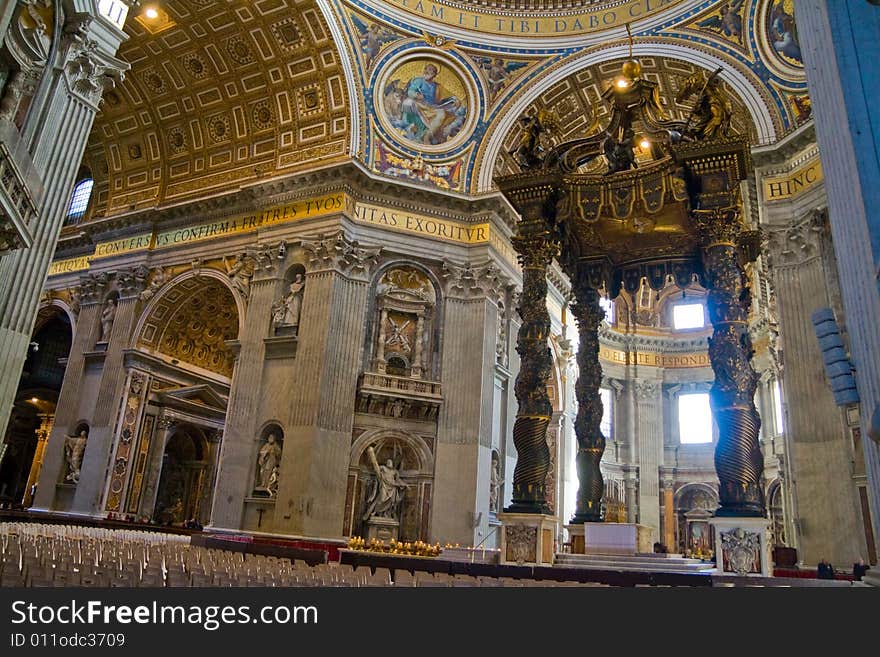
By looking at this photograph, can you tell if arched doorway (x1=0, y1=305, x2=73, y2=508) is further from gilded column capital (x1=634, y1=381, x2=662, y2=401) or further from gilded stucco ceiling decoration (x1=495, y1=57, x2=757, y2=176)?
gilded column capital (x1=634, y1=381, x2=662, y2=401)

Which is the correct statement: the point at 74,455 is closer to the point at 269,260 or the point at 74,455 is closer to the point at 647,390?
the point at 269,260

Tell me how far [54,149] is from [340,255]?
8.01 m

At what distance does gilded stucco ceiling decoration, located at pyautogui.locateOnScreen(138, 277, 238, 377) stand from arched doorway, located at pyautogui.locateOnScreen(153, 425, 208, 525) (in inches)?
86.2

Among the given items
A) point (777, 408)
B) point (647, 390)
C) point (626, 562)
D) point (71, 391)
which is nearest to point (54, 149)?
point (626, 562)

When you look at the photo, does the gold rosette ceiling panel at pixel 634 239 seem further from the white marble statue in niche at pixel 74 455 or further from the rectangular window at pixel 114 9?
the white marble statue in niche at pixel 74 455

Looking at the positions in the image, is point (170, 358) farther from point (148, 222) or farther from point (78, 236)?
point (78, 236)

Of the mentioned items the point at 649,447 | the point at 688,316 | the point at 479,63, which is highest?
the point at 479,63

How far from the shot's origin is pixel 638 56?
16.2m

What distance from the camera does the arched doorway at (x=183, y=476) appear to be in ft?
61.4

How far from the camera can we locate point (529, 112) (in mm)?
17188

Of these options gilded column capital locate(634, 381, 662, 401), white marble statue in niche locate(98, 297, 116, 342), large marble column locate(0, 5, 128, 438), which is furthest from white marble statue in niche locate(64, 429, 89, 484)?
gilded column capital locate(634, 381, 662, 401)

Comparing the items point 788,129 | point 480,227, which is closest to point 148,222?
point 480,227

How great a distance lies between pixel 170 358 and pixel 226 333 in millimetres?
1853

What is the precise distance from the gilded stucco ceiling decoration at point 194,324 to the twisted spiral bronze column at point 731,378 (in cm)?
1288
